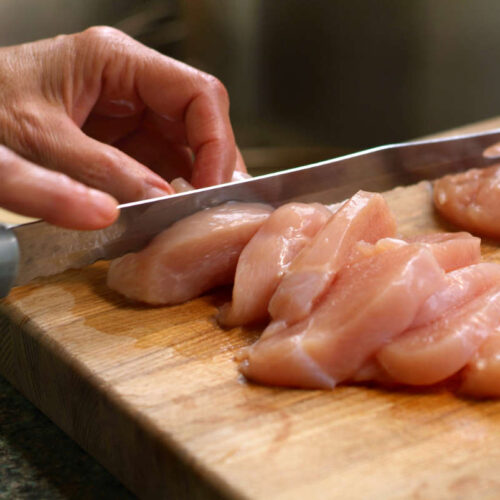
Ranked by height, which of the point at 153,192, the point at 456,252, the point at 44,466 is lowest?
the point at 44,466

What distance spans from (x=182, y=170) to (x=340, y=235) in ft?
3.18

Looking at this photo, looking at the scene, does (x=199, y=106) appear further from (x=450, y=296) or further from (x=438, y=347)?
(x=438, y=347)

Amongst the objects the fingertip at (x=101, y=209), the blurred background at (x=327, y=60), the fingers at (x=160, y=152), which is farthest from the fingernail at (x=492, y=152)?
the blurred background at (x=327, y=60)

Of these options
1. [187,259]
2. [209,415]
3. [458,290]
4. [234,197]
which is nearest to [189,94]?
[234,197]

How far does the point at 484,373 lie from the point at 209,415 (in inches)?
20.7

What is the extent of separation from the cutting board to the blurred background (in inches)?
A: 88.6

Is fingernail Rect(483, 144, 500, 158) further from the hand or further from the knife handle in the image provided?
the knife handle

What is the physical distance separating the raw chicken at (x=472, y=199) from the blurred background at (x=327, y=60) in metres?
1.79

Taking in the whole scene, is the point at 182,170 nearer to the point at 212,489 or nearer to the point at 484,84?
the point at 212,489

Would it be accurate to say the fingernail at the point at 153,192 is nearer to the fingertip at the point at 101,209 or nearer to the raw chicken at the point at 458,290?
the fingertip at the point at 101,209

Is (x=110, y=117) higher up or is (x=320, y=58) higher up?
(x=110, y=117)

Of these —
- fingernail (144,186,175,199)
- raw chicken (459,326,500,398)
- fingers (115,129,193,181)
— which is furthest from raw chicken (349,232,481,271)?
fingers (115,129,193,181)

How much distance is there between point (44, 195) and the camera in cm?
152

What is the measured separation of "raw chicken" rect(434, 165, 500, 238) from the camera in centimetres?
216
